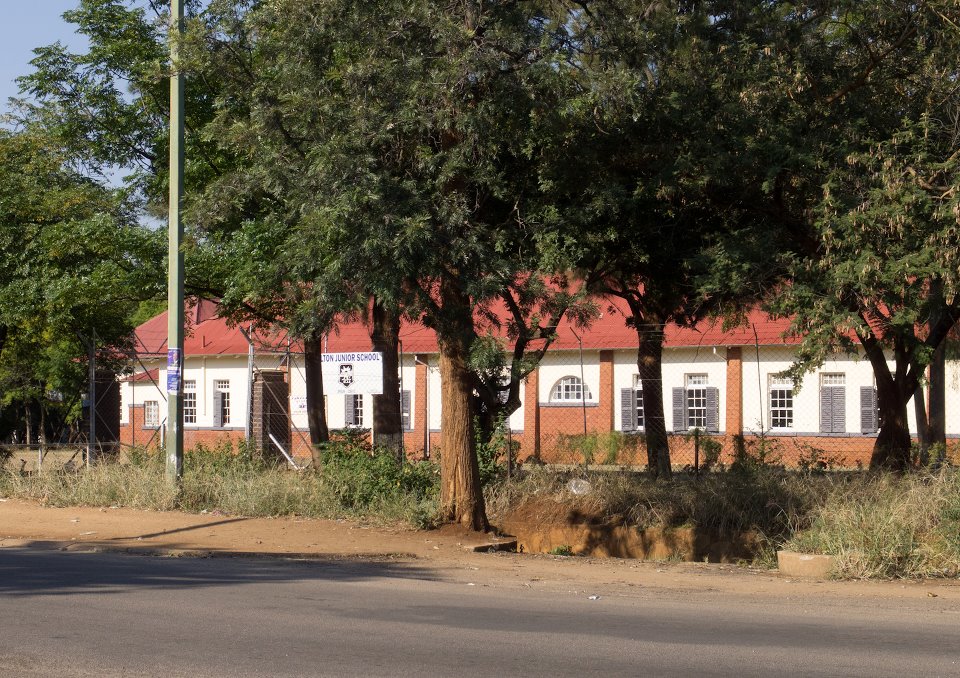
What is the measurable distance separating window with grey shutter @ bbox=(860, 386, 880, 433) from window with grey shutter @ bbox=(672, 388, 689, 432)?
4.92 metres

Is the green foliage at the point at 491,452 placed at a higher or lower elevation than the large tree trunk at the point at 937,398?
lower

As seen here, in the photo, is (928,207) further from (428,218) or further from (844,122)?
(428,218)

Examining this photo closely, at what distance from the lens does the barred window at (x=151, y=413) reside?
142 ft

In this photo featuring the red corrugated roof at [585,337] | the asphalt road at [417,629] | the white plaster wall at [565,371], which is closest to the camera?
the asphalt road at [417,629]

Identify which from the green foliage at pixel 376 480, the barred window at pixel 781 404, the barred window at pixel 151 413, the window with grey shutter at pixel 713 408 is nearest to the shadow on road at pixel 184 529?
the green foliage at pixel 376 480

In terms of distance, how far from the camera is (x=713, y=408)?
32.2 meters

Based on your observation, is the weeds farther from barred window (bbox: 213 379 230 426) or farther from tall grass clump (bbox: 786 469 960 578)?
barred window (bbox: 213 379 230 426)

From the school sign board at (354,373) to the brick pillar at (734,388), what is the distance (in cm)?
1651

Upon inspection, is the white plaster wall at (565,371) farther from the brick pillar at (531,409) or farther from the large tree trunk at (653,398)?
the large tree trunk at (653,398)

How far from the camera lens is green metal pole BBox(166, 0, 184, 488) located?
59.1 feet

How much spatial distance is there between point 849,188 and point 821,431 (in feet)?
56.6

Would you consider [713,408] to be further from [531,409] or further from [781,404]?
[531,409]

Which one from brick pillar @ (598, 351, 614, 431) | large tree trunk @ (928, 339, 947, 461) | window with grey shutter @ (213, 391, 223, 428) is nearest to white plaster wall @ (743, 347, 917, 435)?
brick pillar @ (598, 351, 614, 431)

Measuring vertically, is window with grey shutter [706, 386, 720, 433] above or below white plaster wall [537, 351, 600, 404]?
below
